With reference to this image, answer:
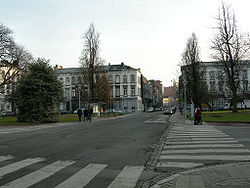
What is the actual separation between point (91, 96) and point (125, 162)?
39.9m

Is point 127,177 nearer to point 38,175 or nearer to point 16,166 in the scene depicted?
point 38,175

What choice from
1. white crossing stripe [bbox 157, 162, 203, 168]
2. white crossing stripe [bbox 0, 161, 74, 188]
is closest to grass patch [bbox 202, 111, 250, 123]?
white crossing stripe [bbox 157, 162, 203, 168]

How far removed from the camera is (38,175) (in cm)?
593

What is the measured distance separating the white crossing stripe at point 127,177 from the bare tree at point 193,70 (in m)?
37.1

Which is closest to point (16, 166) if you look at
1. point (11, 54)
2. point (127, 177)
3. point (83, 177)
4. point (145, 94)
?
point (83, 177)

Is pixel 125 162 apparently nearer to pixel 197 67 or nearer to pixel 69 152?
pixel 69 152

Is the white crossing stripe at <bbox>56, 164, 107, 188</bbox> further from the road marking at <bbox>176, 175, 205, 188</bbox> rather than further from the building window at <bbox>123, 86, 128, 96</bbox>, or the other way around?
the building window at <bbox>123, 86, 128, 96</bbox>

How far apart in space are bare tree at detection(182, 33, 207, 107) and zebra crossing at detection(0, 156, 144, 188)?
3718cm

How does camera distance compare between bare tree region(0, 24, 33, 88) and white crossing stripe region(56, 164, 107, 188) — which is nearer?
white crossing stripe region(56, 164, 107, 188)

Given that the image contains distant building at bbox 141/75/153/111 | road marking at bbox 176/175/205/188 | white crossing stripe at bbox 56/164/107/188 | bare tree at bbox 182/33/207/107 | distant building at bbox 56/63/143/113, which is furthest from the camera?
distant building at bbox 141/75/153/111

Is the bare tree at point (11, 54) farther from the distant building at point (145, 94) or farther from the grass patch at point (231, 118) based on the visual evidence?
the distant building at point (145, 94)

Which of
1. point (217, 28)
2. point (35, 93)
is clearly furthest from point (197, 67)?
point (35, 93)

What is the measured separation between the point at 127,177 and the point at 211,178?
184 cm

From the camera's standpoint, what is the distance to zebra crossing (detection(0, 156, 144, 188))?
17.0 ft
